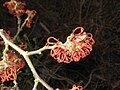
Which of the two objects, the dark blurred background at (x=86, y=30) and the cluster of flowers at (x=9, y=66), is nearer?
the cluster of flowers at (x=9, y=66)

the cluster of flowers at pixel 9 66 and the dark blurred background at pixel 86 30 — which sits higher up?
the cluster of flowers at pixel 9 66

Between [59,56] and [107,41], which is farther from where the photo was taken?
[107,41]

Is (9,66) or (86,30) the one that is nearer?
(9,66)

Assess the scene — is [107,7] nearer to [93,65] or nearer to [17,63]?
[93,65]

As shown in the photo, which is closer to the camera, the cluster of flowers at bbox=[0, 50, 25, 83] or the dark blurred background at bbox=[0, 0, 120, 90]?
the cluster of flowers at bbox=[0, 50, 25, 83]

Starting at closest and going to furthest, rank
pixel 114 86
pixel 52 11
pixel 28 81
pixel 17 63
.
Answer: pixel 17 63, pixel 28 81, pixel 114 86, pixel 52 11

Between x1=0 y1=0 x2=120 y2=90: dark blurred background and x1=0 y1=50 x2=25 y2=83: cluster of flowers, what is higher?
x1=0 y1=50 x2=25 y2=83: cluster of flowers

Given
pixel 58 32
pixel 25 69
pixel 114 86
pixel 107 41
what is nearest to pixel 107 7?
pixel 107 41

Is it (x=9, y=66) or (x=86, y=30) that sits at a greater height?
(x=9, y=66)
